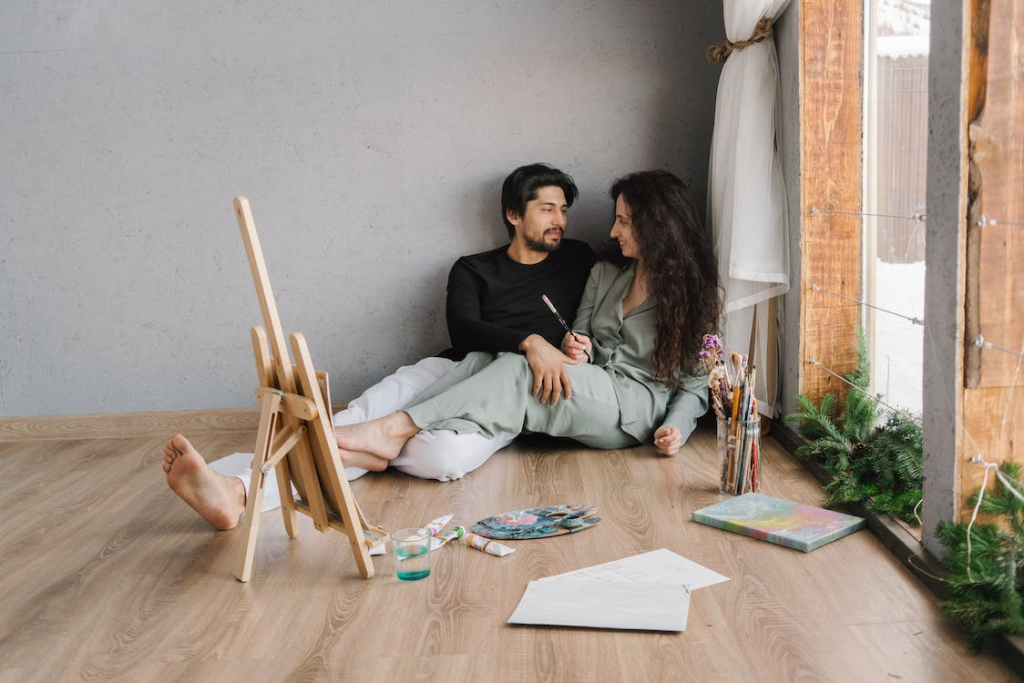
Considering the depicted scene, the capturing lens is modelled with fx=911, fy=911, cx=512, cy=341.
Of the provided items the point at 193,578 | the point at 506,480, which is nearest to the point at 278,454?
the point at 193,578

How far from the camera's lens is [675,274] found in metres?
3.26

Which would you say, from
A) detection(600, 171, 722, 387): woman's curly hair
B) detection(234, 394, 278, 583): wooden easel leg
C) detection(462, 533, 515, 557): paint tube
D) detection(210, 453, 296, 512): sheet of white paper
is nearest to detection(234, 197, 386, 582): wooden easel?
detection(234, 394, 278, 583): wooden easel leg

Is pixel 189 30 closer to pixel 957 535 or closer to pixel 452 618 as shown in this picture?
pixel 452 618

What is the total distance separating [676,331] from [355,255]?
143 centimetres

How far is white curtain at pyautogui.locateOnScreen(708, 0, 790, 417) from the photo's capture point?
3.17 m

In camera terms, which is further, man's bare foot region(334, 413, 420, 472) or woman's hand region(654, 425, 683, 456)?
woman's hand region(654, 425, 683, 456)

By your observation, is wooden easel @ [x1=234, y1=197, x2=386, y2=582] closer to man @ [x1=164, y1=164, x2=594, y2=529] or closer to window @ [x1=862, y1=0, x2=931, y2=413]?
man @ [x1=164, y1=164, x2=594, y2=529]

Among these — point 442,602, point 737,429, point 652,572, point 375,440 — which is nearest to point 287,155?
point 375,440

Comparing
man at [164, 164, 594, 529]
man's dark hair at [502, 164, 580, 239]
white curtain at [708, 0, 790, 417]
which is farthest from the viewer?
man's dark hair at [502, 164, 580, 239]

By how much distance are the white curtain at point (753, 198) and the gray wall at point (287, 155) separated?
0.51m

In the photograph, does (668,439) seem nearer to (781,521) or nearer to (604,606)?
(781,521)

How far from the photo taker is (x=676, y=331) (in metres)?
3.26

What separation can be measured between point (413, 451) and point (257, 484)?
31.3 inches

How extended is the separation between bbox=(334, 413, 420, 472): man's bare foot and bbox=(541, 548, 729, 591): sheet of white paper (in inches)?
38.5
